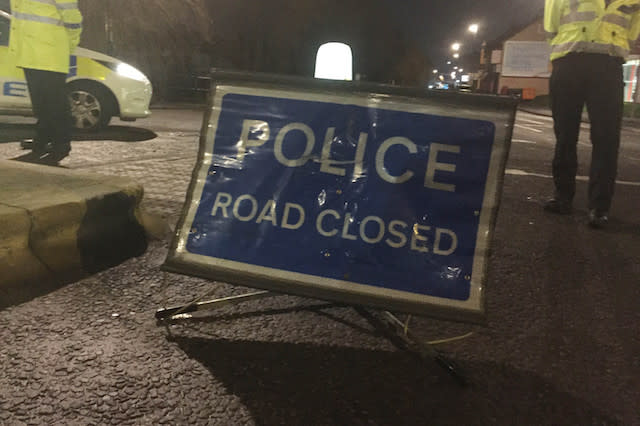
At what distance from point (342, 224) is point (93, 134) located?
6.57 metres

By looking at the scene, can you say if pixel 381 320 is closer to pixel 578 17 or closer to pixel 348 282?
pixel 348 282

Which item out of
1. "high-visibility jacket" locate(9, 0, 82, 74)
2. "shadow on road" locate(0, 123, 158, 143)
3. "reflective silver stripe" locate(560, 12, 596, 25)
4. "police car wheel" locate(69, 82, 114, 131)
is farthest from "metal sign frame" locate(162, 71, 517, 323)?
"police car wheel" locate(69, 82, 114, 131)

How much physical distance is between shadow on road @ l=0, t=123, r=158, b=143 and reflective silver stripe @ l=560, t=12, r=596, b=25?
5573 mm

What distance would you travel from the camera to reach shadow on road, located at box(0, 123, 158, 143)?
276 inches

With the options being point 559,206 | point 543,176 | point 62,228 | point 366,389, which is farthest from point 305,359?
point 543,176

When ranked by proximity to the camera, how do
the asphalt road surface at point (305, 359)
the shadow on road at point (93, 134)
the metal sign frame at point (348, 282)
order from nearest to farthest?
the asphalt road surface at point (305, 359) < the metal sign frame at point (348, 282) < the shadow on road at point (93, 134)

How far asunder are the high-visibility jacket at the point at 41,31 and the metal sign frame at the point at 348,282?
11.1ft

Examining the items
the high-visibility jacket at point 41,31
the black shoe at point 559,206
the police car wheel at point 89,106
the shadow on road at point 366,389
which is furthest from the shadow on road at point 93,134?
the shadow on road at point 366,389

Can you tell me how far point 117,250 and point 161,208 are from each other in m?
0.99

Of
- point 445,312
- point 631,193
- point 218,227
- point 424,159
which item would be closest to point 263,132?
point 218,227

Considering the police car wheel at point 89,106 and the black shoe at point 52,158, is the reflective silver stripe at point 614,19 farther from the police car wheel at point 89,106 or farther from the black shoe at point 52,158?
the police car wheel at point 89,106

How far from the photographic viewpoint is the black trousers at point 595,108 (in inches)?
161

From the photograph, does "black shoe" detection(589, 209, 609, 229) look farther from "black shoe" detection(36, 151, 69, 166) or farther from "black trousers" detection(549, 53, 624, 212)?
"black shoe" detection(36, 151, 69, 166)

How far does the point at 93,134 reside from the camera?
763 centimetres
